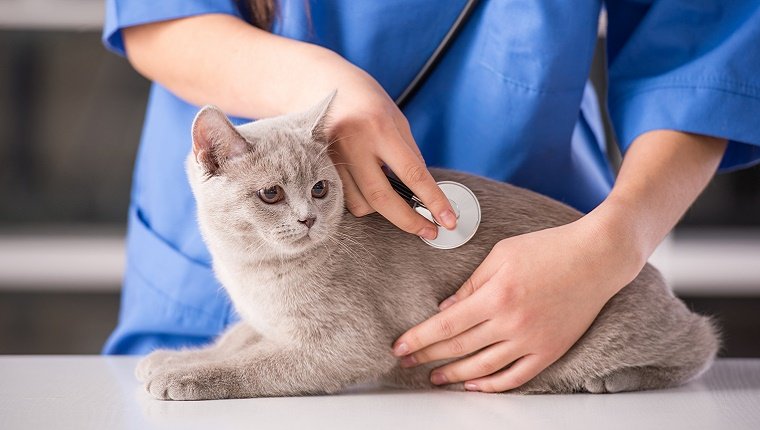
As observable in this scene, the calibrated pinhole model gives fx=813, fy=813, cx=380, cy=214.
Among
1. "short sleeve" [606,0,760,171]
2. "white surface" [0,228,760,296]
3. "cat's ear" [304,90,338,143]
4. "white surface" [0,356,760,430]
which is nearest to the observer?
"white surface" [0,356,760,430]

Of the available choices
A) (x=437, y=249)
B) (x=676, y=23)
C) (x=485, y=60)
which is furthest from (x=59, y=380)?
(x=676, y=23)

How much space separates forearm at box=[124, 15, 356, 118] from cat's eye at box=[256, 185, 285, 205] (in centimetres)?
13

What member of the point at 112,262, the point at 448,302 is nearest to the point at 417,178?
the point at 448,302

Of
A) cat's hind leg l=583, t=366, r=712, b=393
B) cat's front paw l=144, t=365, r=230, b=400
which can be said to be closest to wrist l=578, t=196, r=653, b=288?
cat's hind leg l=583, t=366, r=712, b=393

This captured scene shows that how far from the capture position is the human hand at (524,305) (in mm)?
991

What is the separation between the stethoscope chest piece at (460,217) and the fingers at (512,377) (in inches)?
6.8

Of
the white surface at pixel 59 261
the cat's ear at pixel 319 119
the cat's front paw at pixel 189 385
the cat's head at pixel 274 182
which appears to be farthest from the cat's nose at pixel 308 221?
the white surface at pixel 59 261

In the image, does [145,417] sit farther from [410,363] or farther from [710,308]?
[710,308]

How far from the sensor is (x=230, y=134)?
97cm

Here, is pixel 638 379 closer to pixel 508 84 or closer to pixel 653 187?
pixel 653 187

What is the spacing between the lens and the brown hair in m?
1.19

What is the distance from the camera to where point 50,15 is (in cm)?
235

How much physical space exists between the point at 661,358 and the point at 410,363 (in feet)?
1.13

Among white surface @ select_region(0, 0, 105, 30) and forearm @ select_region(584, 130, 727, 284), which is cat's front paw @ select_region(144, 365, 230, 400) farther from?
white surface @ select_region(0, 0, 105, 30)
